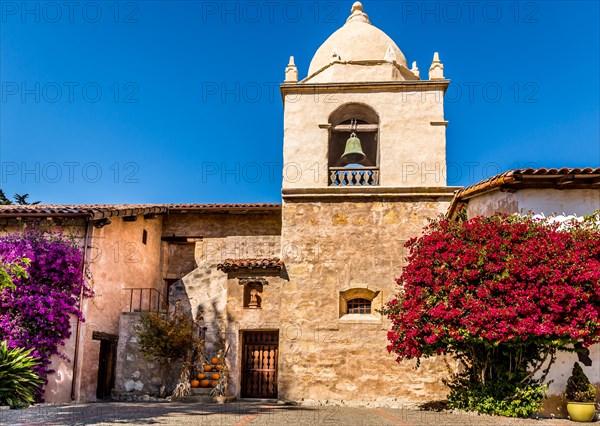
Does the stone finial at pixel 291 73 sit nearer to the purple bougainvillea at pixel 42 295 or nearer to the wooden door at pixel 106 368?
the purple bougainvillea at pixel 42 295

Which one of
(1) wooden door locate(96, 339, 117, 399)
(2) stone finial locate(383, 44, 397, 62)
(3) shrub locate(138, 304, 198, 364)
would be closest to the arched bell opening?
(2) stone finial locate(383, 44, 397, 62)

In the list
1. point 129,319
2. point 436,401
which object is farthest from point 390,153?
point 129,319

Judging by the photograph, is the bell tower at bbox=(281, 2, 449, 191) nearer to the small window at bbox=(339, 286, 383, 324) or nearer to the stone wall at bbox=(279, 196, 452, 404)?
the stone wall at bbox=(279, 196, 452, 404)

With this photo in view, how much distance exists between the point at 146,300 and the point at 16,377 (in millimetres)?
6435

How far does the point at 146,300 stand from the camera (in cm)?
2019

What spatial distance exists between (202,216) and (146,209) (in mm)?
2828

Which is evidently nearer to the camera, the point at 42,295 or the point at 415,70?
the point at 42,295

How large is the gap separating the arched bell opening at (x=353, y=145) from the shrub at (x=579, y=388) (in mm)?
7472

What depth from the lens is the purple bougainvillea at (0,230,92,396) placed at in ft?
51.2

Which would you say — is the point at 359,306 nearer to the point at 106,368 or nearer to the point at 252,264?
the point at 252,264

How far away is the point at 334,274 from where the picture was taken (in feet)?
54.3

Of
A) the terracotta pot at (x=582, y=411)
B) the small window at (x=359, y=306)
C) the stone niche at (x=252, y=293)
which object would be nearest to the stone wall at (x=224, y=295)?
the stone niche at (x=252, y=293)

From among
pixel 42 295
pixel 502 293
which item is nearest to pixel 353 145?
pixel 502 293

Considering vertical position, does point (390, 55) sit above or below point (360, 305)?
above
